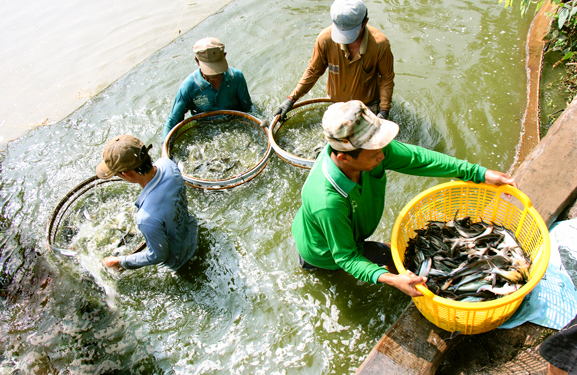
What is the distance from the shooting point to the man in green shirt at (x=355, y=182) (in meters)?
1.95

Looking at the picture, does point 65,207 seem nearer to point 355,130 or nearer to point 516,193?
point 355,130

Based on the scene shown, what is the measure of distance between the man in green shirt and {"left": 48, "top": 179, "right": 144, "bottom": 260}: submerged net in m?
2.17

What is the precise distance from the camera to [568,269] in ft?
9.23

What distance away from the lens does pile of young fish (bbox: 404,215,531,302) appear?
7.81ft

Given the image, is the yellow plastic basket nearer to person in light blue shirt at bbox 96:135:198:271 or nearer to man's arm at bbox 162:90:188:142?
person in light blue shirt at bbox 96:135:198:271

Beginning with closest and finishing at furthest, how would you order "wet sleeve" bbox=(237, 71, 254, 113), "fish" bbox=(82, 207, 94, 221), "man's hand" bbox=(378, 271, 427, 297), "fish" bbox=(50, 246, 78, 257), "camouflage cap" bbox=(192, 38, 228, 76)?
"man's hand" bbox=(378, 271, 427, 297) < "fish" bbox=(50, 246, 78, 257) < "camouflage cap" bbox=(192, 38, 228, 76) < "fish" bbox=(82, 207, 94, 221) < "wet sleeve" bbox=(237, 71, 254, 113)

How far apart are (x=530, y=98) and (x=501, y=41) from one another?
150 cm

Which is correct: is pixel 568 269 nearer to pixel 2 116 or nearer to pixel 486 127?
pixel 486 127

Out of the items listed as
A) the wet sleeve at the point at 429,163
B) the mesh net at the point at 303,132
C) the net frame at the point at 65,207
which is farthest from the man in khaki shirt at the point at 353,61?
the net frame at the point at 65,207

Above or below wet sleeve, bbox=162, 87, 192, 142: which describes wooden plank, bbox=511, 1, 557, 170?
below

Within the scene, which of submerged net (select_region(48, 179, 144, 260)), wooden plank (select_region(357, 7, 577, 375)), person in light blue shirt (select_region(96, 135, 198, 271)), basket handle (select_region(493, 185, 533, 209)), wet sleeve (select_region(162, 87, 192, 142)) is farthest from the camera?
wet sleeve (select_region(162, 87, 192, 142))

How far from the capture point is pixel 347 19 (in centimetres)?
326

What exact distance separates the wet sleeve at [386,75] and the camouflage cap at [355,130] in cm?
204

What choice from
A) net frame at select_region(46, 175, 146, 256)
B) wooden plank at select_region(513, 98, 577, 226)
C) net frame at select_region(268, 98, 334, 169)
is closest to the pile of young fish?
wooden plank at select_region(513, 98, 577, 226)
